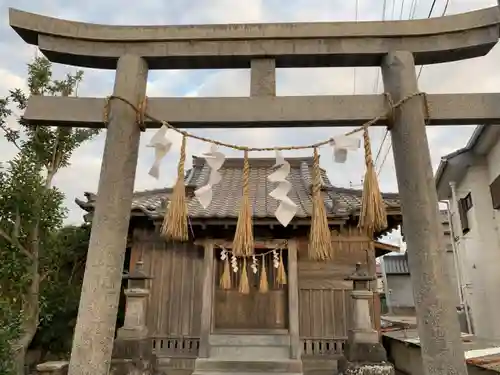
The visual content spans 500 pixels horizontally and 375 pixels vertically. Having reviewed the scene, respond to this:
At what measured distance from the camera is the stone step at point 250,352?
7.50 m

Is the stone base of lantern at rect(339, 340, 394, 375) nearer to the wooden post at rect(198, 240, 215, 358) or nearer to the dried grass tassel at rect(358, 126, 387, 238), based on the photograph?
the wooden post at rect(198, 240, 215, 358)

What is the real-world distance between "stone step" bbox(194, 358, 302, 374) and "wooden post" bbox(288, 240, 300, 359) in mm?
230

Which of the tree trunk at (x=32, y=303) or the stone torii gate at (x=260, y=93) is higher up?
the stone torii gate at (x=260, y=93)

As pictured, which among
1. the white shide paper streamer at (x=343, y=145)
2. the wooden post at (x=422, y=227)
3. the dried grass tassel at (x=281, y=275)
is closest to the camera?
the wooden post at (x=422, y=227)

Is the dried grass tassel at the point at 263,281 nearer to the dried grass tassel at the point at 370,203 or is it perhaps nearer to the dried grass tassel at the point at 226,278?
the dried grass tassel at the point at 226,278

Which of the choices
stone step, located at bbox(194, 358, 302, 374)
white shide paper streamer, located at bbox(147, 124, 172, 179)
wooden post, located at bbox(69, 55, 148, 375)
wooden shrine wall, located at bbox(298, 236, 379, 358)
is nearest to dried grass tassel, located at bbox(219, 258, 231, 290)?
stone step, located at bbox(194, 358, 302, 374)

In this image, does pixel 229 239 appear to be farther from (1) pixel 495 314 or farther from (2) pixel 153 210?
(1) pixel 495 314

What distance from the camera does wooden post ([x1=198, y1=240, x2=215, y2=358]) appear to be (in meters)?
7.48

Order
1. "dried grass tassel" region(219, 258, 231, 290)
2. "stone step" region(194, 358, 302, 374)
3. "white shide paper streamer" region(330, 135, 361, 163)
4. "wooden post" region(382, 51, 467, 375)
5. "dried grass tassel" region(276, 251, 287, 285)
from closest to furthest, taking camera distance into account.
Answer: "wooden post" region(382, 51, 467, 375), "white shide paper streamer" region(330, 135, 361, 163), "stone step" region(194, 358, 302, 374), "dried grass tassel" region(219, 258, 231, 290), "dried grass tassel" region(276, 251, 287, 285)

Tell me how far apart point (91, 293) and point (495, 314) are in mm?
7974

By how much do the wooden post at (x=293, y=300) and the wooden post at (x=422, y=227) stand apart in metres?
5.28

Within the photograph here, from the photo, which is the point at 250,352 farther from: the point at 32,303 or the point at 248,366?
the point at 32,303

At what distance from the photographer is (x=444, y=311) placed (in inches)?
101

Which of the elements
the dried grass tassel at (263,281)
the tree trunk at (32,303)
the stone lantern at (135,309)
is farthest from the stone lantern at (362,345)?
the tree trunk at (32,303)
